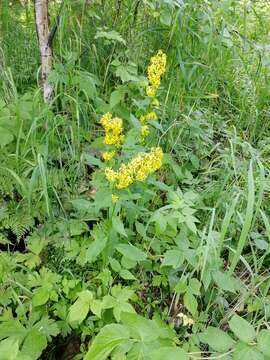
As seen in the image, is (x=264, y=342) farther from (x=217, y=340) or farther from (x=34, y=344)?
(x=34, y=344)

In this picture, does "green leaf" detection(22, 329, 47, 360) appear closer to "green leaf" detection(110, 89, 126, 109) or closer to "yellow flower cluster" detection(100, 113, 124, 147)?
"yellow flower cluster" detection(100, 113, 124, 147)

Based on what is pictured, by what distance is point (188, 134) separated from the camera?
2170mm

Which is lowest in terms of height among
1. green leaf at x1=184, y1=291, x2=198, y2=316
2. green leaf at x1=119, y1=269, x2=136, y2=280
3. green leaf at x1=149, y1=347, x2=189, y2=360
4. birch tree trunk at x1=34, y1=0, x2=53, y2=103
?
green leaf at x1=184, y1=291, x2=198, y2=316

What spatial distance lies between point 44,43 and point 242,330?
1703mm

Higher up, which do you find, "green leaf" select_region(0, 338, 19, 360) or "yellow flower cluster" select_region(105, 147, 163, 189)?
"yellow flower cluster" select_region(105, 147, 163, 189)

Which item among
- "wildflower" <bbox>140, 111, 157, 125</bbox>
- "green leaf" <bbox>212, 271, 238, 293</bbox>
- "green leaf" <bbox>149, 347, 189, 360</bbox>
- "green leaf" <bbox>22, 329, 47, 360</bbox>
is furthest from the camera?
"wildflower" <bbox>140, 111, 157, 125</bbox>

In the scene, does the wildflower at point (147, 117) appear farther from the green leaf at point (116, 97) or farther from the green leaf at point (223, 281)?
the green leaf at point (223, 281)

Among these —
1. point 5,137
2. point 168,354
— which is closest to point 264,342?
point 168,354

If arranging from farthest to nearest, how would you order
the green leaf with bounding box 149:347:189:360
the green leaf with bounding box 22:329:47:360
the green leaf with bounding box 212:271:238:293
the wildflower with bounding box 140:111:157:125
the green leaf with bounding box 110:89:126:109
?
the green leaf with bounding box 110:89:126:109, the wildflower with bounding box 140:111:157:125, the green leaf with bounding box 212:271:238:293, the green leaf with bounding box 22:329:47:360, the green leaf with bounding box 149:347:189:360

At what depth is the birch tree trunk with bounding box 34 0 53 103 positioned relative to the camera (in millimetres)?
2105

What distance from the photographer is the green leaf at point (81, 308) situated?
1.38 m

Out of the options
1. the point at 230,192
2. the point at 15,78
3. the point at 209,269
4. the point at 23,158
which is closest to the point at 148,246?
the point at 209,269

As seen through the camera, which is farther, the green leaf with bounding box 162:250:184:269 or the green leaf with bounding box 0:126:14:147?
the green leaf with bounding box 0:126:14:147

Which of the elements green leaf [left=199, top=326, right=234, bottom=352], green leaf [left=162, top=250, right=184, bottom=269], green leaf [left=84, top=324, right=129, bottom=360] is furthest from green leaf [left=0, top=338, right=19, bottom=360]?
green leaf [left=162, top=250, right=184, bottom=269]
